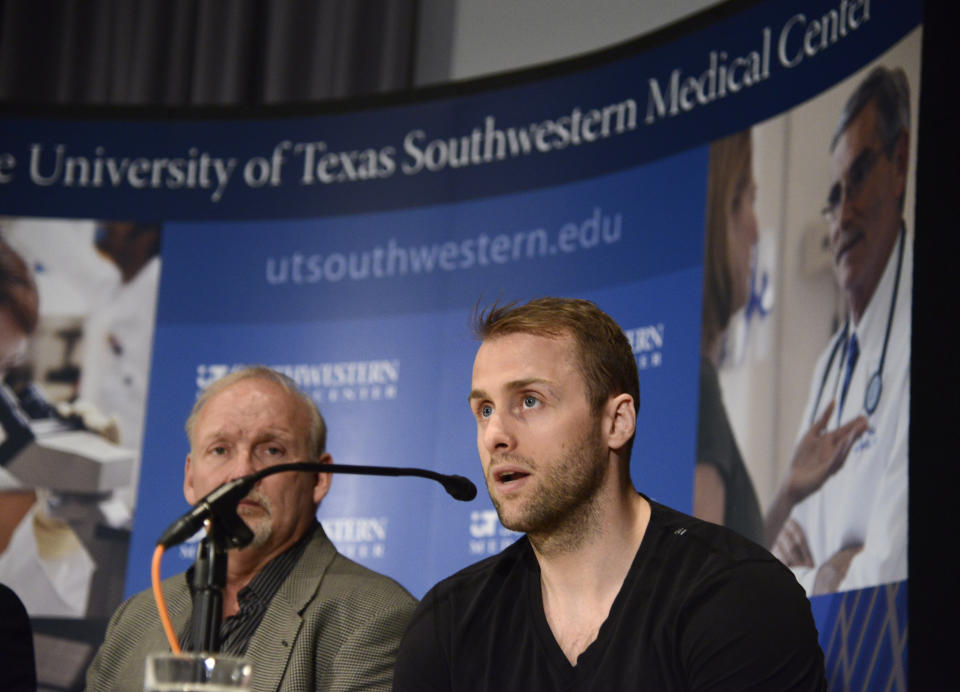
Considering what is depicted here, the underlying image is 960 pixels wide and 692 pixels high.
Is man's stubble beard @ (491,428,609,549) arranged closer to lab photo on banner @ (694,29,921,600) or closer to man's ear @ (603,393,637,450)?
man's ear @ (603,393,637,450)

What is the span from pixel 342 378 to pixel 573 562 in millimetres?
2173

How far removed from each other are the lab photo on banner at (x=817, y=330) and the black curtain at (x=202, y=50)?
6.15 ft

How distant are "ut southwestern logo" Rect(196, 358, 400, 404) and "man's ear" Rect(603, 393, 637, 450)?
1.94m

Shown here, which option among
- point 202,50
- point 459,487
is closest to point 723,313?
point 459,487

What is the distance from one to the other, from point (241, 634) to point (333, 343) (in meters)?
1.67

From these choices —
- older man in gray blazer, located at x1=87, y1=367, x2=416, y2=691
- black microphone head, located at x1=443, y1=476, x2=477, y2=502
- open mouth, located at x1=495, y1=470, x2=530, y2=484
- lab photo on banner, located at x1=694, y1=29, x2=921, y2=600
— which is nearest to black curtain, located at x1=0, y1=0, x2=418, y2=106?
lab photo on banner, located at x1=694, y1=29, x2=921, y2=600

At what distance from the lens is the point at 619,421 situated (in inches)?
92.4

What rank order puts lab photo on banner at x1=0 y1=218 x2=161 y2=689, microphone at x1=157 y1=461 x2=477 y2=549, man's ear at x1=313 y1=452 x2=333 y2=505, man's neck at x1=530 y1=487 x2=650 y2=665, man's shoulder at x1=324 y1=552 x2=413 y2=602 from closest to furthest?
1. microphone at x1=157 y1=461 x2=477 y2=549
2. man's neck at x1=530 y1=487 x2=650 y2=665
3. man's shoulder at x1=324 y1=552 x2=413 y2=602
4. man's ear at x1=313 y1=452 x2=333 y2=505
5. lab photo on banner at x1=0 y1=218 x2=161 y2=689

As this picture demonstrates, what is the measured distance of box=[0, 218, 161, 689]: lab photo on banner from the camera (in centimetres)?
424

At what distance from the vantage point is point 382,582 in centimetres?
286

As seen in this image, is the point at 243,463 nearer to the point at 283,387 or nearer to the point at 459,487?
the point at 283,387

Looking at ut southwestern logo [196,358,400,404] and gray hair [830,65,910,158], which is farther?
ut southwestern logo [196,358,400,404]

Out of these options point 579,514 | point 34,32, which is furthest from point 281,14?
point 579,514

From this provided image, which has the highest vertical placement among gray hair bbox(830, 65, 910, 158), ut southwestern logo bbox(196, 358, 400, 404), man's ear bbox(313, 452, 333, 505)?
gray hair bbox(830, 65, 910, 158)
